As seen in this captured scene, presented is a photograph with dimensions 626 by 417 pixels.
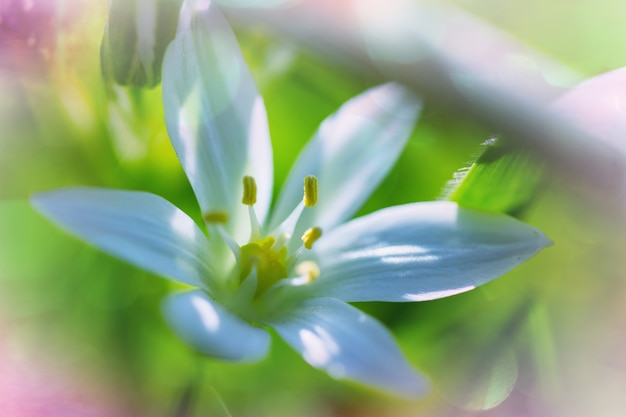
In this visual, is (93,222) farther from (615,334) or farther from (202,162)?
(615,334)

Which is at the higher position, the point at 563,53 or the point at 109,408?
the point at 563,53

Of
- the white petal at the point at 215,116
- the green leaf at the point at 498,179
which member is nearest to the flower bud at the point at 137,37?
the white petal at the point at 215,116

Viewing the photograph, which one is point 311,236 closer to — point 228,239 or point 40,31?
point 228,239

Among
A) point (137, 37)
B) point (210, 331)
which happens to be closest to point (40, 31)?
point (137, 37)

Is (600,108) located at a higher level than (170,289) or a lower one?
higher

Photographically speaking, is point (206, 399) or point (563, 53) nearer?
point (206, 399)

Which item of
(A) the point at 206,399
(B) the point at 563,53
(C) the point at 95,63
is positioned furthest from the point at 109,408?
(B) the point at 563,53
